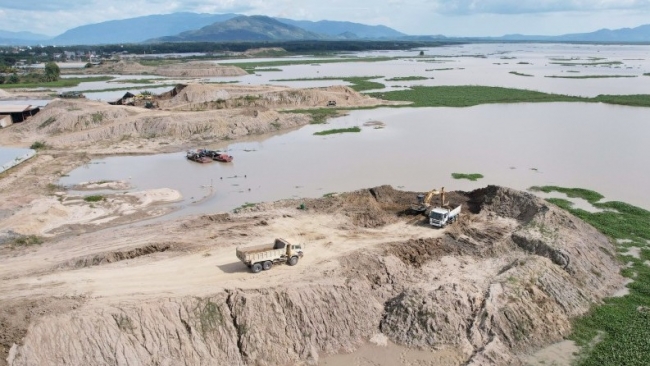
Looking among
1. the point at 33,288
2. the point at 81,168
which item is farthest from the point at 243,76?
the point at 33,288

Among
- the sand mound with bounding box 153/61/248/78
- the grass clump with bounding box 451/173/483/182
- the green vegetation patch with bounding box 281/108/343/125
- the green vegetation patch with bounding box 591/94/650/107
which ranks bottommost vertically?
the grass clump with bounding box 451/173/483/182

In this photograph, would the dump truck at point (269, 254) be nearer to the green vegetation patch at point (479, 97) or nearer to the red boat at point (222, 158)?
the red boat at point (222, 158)

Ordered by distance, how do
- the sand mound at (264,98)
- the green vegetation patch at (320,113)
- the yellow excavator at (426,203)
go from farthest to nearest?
the sand mound at (264,98)
the green vegetation patch at (320,113)
the yellow excavator at (426,203)

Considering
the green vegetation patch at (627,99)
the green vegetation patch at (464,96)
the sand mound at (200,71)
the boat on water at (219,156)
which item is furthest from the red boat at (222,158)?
the sand mound at (200,71)

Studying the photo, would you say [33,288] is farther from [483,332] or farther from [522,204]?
[522,204]

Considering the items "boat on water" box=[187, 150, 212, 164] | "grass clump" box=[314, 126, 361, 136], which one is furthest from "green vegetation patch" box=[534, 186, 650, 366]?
"grass clump" box=[314, 126, 361, 136]

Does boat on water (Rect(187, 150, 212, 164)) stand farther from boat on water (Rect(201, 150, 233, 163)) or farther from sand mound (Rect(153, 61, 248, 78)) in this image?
sand mound (Rect(153, 61, 248, 78))

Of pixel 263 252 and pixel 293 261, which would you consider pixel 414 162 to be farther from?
pixel 263 252
